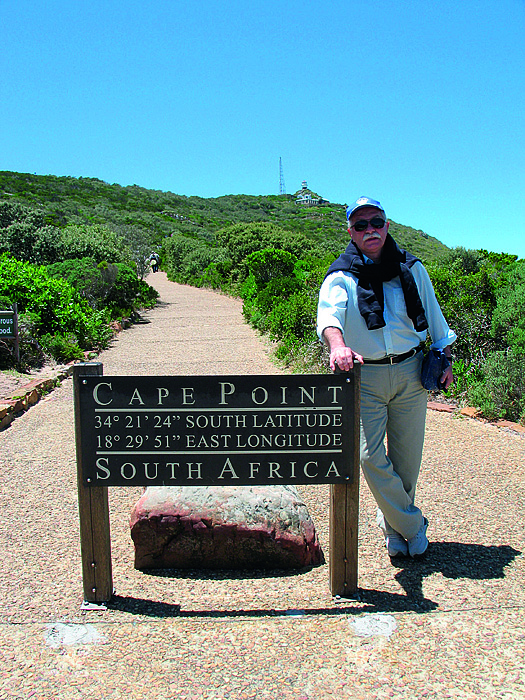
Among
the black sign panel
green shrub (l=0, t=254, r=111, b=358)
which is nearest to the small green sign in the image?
green shrub (l=0, t=254, r=111, b=358)

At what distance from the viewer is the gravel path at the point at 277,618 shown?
2295 millimetres

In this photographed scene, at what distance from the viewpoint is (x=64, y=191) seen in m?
66.2

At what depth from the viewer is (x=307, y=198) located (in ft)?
325


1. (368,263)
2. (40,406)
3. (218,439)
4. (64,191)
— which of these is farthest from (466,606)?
(64,191)

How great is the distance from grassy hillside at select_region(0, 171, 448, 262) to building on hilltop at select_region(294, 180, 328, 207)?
2.17m

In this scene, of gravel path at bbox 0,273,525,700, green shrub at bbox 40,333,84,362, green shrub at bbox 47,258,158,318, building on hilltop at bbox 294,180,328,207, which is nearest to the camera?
gravel path at bbox 0,273,525,700

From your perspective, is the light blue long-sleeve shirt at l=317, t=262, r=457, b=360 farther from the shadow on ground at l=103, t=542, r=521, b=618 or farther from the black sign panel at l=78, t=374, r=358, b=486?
the shadow on ground at l=103, t=542, r=521, b=618

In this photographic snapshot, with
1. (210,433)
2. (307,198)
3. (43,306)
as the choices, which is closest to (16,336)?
(43,306)

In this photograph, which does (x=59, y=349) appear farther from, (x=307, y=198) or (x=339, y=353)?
(x=307, y=198)

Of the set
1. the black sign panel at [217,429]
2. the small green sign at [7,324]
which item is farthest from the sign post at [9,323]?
the black sign panel at [217,429]

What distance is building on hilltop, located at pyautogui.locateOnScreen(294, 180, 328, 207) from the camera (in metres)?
93.8

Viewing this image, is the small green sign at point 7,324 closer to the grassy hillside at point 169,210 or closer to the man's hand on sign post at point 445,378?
the man's hand on sign post at point 445,378

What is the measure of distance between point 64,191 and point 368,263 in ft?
226

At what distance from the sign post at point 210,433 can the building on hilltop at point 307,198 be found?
299 ft
